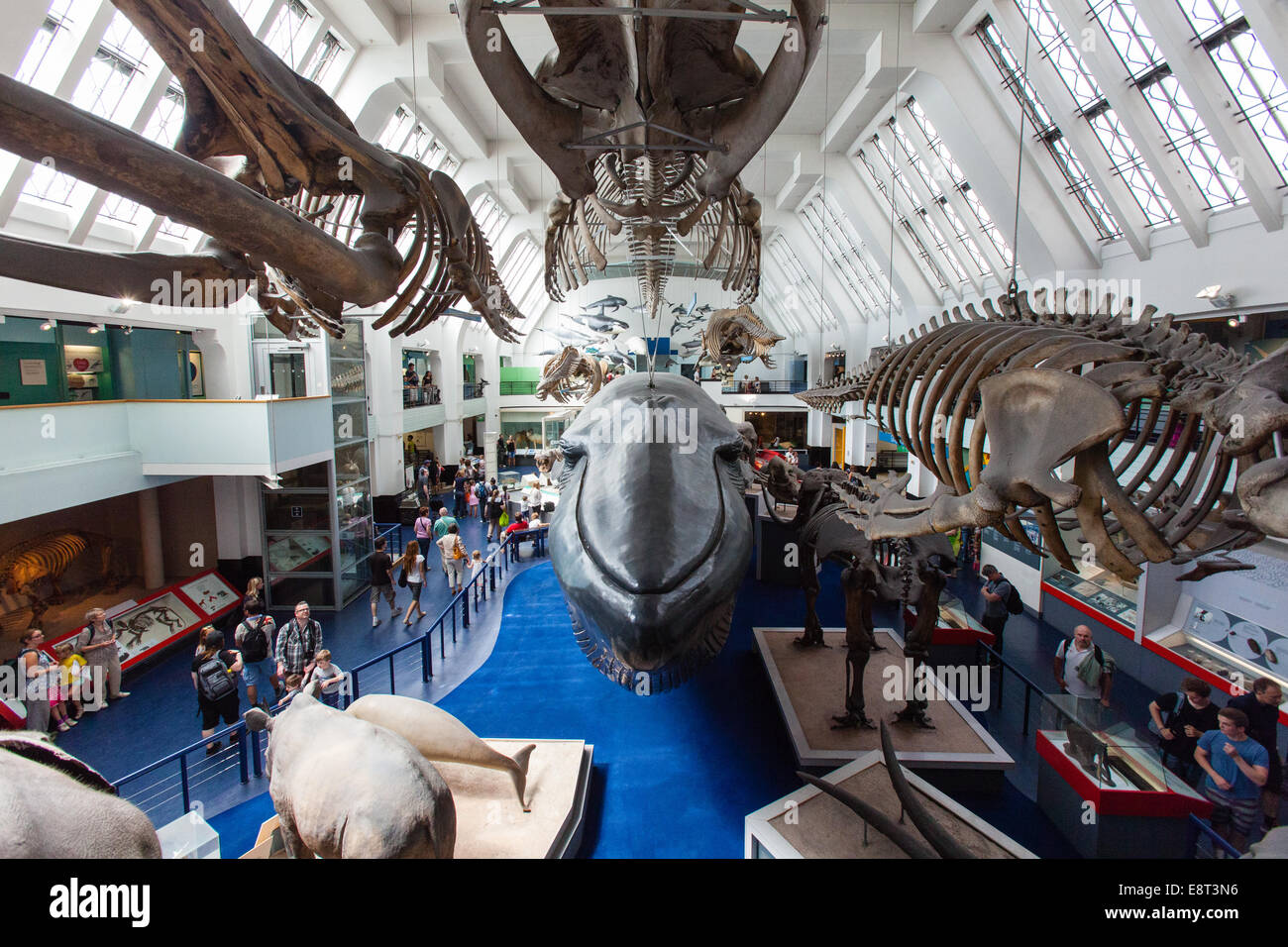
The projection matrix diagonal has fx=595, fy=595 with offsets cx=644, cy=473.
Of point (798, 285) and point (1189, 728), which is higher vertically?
point (798, 285)

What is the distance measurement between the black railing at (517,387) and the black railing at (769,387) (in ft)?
33.3

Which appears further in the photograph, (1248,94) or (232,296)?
(1248,94)

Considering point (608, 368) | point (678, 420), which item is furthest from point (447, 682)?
point (608, 368)

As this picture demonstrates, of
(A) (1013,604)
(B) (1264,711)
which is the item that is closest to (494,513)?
(A) (1013,604)

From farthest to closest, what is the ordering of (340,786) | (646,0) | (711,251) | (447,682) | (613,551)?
(447,682) → (711,251) → (646,0) → (340,786) → (613,551)

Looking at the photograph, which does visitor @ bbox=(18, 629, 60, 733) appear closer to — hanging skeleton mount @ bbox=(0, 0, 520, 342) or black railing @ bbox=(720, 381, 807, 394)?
hanging skeleton mount @ bbox=(0, 0, 520, 342)

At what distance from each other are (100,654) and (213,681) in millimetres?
2178

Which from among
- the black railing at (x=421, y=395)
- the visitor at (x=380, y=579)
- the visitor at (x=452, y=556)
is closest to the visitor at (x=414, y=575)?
the visitor at (x=380, y=579)

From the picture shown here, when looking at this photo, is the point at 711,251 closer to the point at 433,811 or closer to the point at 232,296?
the point at 232,296

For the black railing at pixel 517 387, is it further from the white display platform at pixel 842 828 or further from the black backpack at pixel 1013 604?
the white display platform at pixel 842 828

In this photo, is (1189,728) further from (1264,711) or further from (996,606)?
(996,606)

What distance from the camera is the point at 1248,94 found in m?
6.65

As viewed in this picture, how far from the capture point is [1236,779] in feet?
12.9
